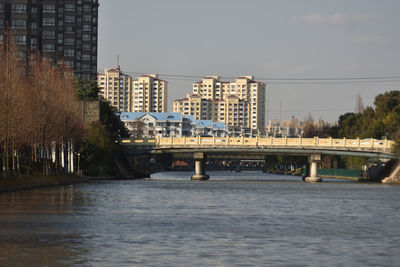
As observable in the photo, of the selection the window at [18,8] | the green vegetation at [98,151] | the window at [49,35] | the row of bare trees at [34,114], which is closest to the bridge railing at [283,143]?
the green vegetation at [98,151]

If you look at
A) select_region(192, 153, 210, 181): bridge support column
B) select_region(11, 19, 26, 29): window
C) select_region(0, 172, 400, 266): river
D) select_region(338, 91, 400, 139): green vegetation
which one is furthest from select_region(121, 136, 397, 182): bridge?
select_region(0, 172, 400, 266): river

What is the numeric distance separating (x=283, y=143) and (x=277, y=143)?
36.6 inches

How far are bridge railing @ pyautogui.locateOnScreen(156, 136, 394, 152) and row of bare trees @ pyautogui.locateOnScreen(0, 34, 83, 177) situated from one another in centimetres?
1839

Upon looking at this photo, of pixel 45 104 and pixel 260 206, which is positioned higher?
pixel 45 104

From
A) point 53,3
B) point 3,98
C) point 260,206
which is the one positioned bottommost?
point 260,206

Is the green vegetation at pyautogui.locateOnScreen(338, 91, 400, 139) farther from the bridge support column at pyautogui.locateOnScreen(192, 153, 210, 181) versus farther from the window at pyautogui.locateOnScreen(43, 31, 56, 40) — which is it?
the window at pyautogui.locateOnScreen(43, 31, 56, 40)

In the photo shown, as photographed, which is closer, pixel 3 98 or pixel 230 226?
pixel 230 226

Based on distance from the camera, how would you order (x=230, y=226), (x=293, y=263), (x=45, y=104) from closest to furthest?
(x=293, y=263) < (x=230, y=226) < (x=45, y=104)

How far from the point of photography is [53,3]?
187 m

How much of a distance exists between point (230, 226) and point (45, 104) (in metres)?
55.2

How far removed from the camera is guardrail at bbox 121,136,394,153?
120438 mm

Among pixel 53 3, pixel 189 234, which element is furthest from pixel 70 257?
pixel 53 3

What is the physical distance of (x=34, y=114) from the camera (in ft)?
276

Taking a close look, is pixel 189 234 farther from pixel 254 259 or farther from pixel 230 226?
pixel 254 259
